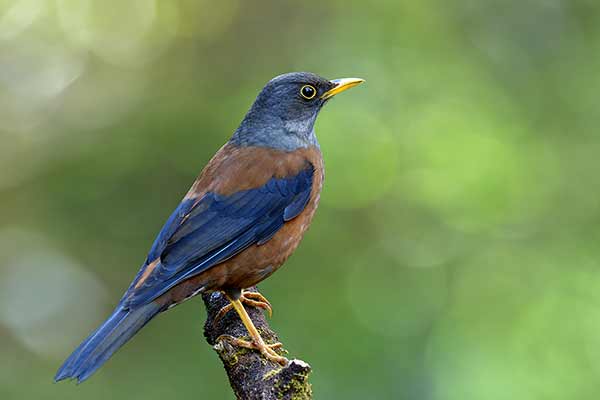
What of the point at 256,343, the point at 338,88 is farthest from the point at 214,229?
the point at 338,88

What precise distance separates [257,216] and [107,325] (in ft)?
3.91

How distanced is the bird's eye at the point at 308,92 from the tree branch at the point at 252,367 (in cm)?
154

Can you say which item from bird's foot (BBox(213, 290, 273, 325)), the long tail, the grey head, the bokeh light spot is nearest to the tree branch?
Answer: bird's foot (BBox(213, 290, 273, 325))

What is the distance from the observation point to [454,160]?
806 cm

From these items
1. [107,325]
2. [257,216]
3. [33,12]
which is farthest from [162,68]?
Answer: [107,325]

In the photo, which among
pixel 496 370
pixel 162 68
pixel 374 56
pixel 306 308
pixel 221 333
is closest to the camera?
pixel 221 333

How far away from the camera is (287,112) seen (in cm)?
611

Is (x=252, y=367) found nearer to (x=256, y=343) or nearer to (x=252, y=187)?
(x=256, y=343)

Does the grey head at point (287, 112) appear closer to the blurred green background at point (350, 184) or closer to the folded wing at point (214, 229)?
the folded wing at point (214, 229)

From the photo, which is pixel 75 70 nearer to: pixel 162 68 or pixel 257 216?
pixel 162 68

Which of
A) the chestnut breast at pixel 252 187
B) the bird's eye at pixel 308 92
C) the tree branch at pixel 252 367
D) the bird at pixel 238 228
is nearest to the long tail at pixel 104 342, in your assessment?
the bird at pixel 238 228

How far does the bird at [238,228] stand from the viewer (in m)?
4.87

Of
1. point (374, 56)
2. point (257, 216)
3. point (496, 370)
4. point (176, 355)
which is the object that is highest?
point (374, 56)

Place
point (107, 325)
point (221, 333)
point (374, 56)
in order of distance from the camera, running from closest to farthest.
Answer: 1. point (107, 325)
2. point (221, 333)
3. point (374, 56)
